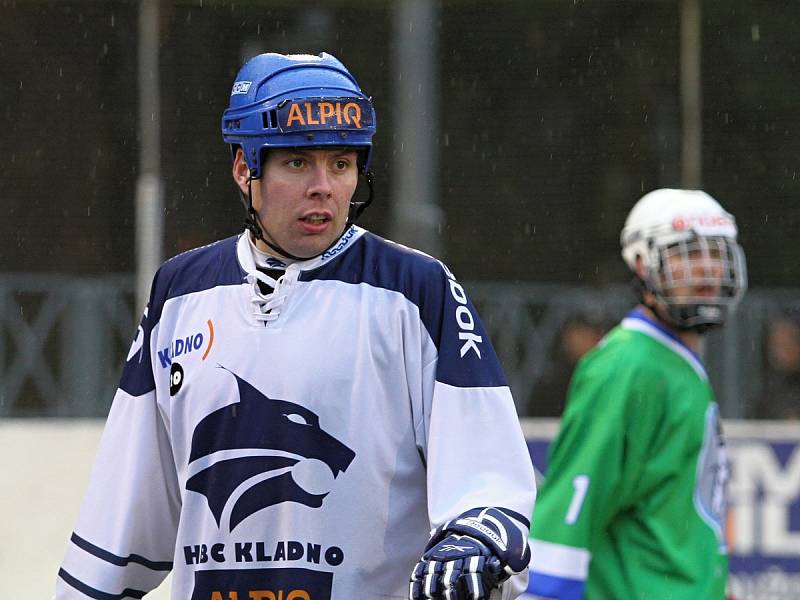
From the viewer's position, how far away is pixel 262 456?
3115mm

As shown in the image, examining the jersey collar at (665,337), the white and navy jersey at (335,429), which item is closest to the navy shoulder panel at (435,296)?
the white and navy jersey at (335,429)

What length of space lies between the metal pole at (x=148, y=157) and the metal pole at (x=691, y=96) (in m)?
3.27

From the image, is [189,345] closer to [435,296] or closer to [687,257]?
[435,296]

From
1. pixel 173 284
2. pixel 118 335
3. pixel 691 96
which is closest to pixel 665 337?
pixel 173 284

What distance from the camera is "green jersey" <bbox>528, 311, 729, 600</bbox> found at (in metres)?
4.50

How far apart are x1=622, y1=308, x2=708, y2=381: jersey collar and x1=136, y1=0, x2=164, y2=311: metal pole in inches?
194

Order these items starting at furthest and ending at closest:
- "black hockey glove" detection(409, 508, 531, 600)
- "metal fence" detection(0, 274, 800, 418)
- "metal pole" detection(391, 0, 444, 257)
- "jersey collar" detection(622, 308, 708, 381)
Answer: "metal fence" detection(0, 274, 800, 418) < "metal pole" detection(391, 0, 444, 257) < "jersey collar" detection(622, 308, 708, 381) < "black hockey glove" detection(409, 508, 531, 600)

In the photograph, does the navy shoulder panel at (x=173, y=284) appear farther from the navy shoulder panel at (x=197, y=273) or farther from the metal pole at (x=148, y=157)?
the metal pole at (x=148, y=157)

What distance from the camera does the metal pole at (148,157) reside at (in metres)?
9.63

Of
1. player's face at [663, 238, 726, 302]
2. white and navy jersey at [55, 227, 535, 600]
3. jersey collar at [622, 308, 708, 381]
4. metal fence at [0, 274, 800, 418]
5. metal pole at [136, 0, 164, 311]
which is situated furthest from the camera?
metal pole at [136, 0, 164, 311]

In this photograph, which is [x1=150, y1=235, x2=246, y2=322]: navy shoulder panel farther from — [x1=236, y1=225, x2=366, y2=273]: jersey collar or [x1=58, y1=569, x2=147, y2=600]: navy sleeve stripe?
[x1=58, y1=569, x2=147, y2=600]: navy sleeve stripe

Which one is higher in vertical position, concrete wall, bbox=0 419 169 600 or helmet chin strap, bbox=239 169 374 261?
helmet chin strap, bbox=239 169 374 261

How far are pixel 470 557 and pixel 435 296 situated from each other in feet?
1.76

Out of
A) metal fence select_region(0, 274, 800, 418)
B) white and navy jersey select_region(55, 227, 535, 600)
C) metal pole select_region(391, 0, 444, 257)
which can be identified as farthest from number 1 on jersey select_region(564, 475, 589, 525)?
metal fence select_region(0, 274, 800, 418)
